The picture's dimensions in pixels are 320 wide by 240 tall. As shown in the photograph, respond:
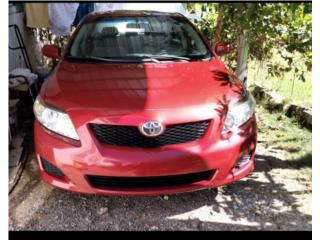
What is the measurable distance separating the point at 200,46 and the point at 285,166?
1501mm

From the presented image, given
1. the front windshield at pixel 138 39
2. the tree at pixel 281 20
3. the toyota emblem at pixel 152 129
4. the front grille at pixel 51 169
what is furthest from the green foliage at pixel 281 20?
the front grille at pixel 51 169

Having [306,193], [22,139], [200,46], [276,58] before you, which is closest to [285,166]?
[306,193]

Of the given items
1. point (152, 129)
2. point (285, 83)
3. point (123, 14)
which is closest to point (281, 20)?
point (123, 14)

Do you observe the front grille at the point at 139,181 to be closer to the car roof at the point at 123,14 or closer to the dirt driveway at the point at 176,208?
the dirt driveway at the point at 176,208

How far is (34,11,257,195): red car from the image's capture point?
2771mm

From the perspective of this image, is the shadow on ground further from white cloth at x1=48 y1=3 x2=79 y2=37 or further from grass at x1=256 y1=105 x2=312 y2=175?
white cloth at x1=48 y1=3 x2=79 y2=37

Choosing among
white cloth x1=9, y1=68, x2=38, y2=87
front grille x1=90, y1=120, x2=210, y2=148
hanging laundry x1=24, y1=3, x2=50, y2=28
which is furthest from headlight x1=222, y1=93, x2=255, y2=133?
hanging laundry x1=24, y1=3, x2=50, y2=28

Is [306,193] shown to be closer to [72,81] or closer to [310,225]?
[310,225]

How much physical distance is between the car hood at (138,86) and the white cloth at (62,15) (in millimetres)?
3662

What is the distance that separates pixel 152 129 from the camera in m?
2.76

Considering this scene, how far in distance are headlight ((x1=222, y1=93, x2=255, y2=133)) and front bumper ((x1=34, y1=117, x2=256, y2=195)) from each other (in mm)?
68

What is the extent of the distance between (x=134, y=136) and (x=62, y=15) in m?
5.01

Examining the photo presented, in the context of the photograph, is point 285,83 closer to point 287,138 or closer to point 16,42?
point 287,138

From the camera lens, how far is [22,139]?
Answer: 4.47 m
